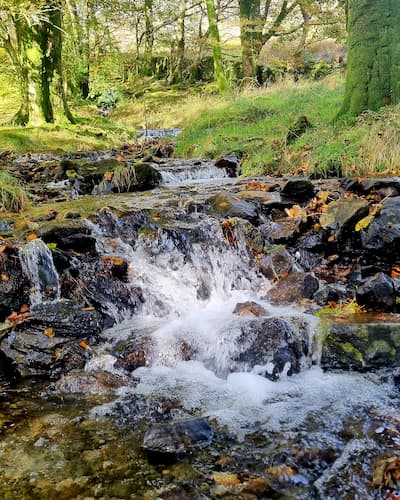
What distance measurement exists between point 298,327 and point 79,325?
5.56 feet

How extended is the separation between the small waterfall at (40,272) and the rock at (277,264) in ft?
6.61

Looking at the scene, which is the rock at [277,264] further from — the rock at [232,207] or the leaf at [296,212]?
the rock at [232,207]

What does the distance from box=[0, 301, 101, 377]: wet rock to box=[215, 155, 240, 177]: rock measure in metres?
5.35

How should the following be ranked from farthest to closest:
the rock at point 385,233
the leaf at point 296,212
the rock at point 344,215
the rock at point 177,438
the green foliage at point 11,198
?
the green foliage at point 11,198 < the leaf at point 296,212 < the rock at point 344,215 < the rock at point 385,233 < the rock at point 177,438

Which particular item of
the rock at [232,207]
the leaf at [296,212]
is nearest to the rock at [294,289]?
the leaf at [296,212]

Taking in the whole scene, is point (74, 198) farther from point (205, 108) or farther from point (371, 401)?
point (205, 108)

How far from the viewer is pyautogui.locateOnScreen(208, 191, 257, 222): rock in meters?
5.40

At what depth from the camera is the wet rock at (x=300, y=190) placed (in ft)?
19.1

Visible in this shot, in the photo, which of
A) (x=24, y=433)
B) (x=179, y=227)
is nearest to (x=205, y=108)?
(x=179, y=227)

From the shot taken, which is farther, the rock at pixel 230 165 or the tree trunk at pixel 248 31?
the tree trunk at pixel 248 31

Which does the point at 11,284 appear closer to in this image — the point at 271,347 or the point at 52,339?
the point at 52,339

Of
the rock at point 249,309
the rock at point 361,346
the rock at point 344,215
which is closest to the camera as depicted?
the rock at point 361,346

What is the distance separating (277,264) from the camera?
4676mm

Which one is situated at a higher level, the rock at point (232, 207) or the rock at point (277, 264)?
the rock at point (232, 207)
